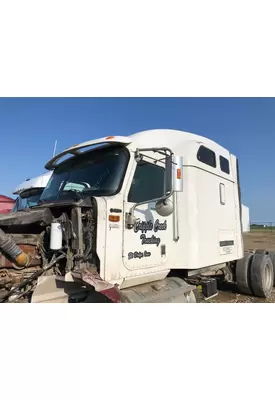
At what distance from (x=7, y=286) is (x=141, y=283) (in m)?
1.71

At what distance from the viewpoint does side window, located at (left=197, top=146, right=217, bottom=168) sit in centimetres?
487

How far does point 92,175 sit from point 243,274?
4599mm

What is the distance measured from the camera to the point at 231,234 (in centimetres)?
576

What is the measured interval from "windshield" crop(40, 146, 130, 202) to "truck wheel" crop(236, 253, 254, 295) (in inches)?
174

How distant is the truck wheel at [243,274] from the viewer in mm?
6578

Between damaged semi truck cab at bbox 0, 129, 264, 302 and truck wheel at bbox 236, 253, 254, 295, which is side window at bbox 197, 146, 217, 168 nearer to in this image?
damaged semi truck cab at bbox 0, 129, 264, 302

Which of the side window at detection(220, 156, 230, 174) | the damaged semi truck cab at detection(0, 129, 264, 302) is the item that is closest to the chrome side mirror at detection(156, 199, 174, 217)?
the damaged semi truck cab at detection(0, 129, 264, 302)

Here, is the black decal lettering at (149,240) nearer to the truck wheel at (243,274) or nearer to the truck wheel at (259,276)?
the truck wheel at (243,274)

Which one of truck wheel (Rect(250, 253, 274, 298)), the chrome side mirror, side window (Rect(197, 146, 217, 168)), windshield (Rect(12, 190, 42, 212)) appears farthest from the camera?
truck wheel (Rect(250, 253, 274, 298))

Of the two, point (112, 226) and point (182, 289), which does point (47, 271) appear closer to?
point (112, 226)

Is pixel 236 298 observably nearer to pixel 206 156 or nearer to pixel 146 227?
pixel 206 156

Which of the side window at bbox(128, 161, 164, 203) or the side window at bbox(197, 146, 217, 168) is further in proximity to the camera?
the side window at bbox(197, 146, 217, 168)

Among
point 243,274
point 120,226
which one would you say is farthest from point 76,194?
point 243,274

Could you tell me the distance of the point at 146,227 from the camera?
12.6 feet
